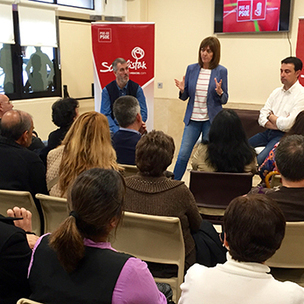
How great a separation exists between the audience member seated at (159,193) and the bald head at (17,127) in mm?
850

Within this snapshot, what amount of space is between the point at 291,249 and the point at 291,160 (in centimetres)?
43

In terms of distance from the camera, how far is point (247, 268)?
105cm

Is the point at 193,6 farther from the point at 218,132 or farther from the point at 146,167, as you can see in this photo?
the point at 146,167

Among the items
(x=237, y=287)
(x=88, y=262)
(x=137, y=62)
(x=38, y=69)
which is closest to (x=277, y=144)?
(x=237, y=287)

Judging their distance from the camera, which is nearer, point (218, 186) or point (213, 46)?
point (218, 186)

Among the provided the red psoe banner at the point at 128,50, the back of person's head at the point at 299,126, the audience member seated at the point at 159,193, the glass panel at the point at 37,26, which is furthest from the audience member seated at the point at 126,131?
the glass panel at the point at 37,26

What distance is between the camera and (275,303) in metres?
0.98

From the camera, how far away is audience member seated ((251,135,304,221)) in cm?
173

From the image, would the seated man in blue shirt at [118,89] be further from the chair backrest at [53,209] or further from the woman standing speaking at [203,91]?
the chair backrest at [53,209]

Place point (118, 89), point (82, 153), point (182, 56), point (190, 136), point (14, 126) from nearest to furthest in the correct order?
point (82, 153), point (14, 126), point (190, 136), point (118, 89), point (182, 56)

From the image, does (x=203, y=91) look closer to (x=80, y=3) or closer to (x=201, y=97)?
(x=201, y=97)

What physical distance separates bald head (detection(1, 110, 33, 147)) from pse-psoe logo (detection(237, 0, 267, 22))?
12.7ft

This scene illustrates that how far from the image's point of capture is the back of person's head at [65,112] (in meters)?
2.88

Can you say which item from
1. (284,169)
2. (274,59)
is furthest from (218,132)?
(274,59)
